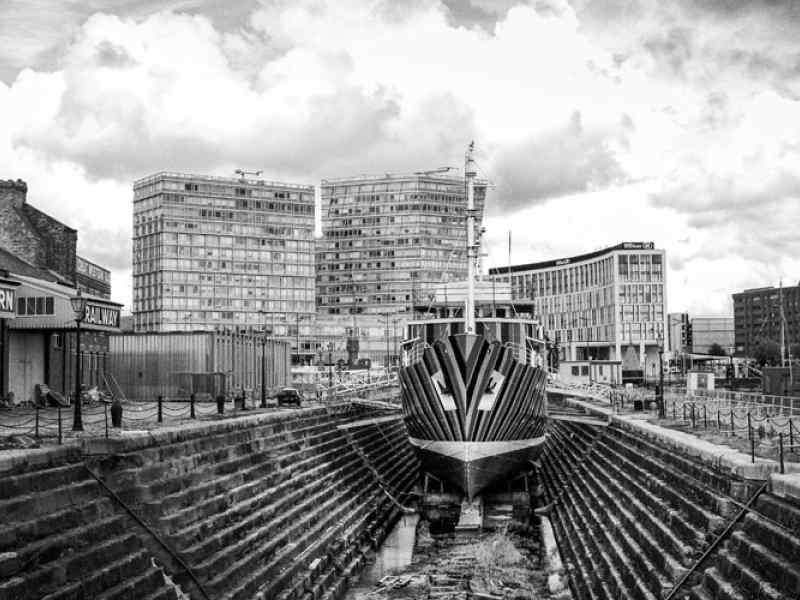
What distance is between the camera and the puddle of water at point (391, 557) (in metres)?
21.3

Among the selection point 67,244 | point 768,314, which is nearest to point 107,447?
point 67,244

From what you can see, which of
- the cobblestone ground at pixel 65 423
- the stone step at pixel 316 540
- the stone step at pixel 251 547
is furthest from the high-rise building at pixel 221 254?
the stone step at pixel 251 547

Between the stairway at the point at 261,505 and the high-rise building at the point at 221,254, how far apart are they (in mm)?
95013

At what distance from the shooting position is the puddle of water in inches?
840

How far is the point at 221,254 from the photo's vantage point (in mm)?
126500

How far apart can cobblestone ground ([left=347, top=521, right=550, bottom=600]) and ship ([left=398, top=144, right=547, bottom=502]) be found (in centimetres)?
248

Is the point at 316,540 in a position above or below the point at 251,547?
below

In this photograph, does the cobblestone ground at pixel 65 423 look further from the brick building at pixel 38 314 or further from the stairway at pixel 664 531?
the stairway at pixel 664 531

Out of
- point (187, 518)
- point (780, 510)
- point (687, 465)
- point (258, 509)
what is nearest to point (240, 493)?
point (258, 509)

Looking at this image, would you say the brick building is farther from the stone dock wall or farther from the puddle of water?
the puddle of water

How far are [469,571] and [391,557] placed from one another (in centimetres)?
310

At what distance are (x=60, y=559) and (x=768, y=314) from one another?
650 ft

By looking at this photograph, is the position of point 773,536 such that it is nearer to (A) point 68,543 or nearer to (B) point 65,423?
(A) point 68,543

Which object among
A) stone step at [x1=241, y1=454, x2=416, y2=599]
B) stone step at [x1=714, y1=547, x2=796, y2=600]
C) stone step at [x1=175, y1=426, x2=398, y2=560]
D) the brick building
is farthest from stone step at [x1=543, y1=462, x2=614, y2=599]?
the brick building
